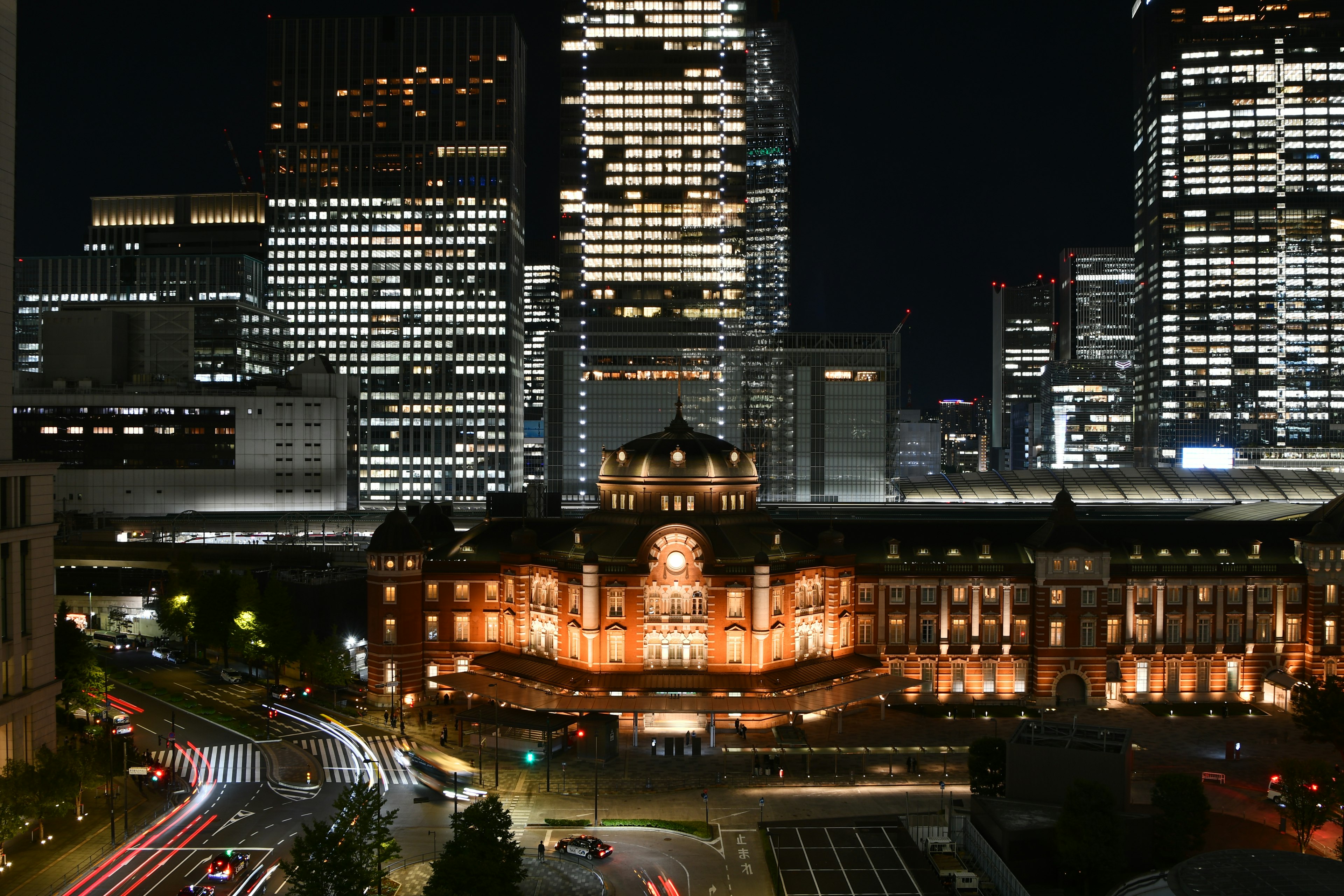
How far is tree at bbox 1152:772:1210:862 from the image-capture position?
64250mm

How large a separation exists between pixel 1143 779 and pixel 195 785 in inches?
2678

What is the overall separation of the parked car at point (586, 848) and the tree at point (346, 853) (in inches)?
412

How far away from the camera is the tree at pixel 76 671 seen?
85.3 meters

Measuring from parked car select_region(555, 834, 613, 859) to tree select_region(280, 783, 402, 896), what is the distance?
1045 cm

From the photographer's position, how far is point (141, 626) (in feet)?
441

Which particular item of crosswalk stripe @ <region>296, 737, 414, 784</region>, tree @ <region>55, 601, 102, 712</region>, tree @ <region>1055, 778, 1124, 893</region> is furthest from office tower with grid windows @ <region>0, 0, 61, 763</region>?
tree @ <region>1055, 778, 1124, 893</region>

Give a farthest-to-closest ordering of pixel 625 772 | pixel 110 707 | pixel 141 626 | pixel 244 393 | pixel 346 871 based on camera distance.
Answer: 1. pixel 244 393
2. pixel 141 626
3. pixel 110 707
4. pixel 625 772
5. pixel 346 871

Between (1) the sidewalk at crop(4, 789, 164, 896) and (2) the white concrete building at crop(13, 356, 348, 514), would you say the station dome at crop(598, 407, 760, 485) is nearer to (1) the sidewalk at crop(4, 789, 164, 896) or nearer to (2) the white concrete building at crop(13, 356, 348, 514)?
(1) the sidewalk at crop(4, 789, 164, 896)

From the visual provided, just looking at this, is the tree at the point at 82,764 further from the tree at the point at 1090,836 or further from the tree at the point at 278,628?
the tree at the point at 1090,836

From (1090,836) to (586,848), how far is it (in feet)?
93.4

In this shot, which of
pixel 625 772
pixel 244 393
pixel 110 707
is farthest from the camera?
pixel 244 393

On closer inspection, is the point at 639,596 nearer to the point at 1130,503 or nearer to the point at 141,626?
the point at 141,626

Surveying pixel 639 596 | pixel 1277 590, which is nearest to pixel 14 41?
pixel 639 596

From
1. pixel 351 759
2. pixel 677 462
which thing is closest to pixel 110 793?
pixel 351 759
